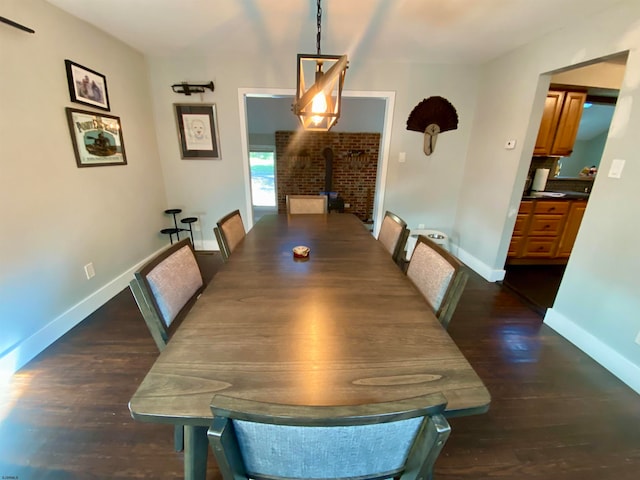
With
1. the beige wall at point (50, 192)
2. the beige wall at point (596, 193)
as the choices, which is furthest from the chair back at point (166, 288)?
the beige wall at point (596, 193)

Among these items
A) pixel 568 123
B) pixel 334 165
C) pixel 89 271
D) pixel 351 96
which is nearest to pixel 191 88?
pixel 351 96

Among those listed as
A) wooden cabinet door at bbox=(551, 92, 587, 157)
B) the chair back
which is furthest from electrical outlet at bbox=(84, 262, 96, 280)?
wooden cabinet door at bbox=(551, 92, 587, 157)

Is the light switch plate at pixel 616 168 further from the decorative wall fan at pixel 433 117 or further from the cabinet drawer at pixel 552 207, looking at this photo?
the decorative wall fan at pixel 433 117

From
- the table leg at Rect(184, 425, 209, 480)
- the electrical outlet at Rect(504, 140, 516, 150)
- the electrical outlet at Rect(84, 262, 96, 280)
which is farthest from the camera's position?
the electrical outlet at Rect(504, 140, 516, 150)

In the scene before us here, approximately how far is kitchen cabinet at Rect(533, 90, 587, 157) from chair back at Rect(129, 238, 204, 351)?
3519 mm

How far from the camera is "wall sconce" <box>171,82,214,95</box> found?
2930mm

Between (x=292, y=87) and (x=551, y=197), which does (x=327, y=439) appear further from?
(x=551, y=197)

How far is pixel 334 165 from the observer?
596cm

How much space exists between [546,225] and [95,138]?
14.8 ft

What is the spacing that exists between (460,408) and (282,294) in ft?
2.35

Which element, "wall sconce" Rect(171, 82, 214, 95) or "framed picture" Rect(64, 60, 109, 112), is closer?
"framed picture" Rect(64, 60, 109, 112)

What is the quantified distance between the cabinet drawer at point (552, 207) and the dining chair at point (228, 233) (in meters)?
3.11

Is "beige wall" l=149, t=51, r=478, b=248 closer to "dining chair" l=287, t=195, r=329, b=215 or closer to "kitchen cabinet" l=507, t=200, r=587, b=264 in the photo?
"kitchen cabinet" l=507, t=200, r=587, b=264

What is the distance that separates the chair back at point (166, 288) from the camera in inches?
38.0
